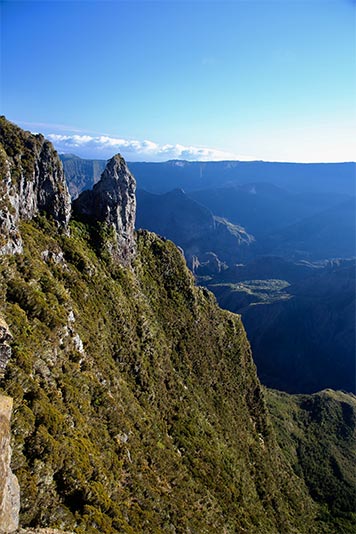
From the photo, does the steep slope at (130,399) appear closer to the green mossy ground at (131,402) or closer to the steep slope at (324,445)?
the green mossy ground at (131,402)

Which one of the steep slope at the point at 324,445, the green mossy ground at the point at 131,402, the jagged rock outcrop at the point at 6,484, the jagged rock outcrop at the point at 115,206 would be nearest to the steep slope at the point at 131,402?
the green mossy ground at the point at 131,402

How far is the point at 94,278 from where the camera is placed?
63.8 m

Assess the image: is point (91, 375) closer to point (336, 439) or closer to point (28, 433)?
point (28, 433)

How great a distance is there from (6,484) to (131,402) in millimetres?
36051

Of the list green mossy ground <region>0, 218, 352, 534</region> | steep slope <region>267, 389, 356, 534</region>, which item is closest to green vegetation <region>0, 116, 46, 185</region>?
green mossy ground <region>0, 218, 352, 534</region>

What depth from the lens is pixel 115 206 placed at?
80500 mm

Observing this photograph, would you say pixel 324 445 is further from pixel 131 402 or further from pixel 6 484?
pixel 6 484

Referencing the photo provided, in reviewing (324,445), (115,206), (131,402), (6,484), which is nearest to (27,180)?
(115,206)

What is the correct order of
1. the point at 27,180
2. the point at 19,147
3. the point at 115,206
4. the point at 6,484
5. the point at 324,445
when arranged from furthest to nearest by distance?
the point at 324,445 → the point at 115,206 → the point at 19,147 → the point at 27,180 → the point at 6,484

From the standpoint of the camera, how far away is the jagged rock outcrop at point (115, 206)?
78.8 m

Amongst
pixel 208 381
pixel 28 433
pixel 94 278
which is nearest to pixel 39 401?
pixel 28 433

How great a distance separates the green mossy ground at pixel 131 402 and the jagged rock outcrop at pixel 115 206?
4.65 meters

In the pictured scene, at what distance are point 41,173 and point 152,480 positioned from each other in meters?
50.2

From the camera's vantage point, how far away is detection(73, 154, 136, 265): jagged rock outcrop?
78750mm
